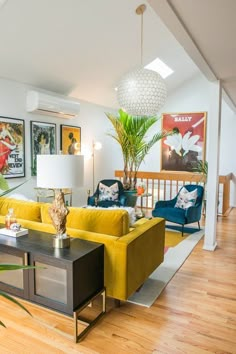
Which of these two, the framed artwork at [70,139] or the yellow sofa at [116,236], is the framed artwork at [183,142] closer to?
the framed artwork at [70,139]

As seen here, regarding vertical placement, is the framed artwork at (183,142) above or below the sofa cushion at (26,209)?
above

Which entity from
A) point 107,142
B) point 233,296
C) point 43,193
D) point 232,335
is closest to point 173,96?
point 107,142

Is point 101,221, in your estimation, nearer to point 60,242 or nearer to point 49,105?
point 60,242

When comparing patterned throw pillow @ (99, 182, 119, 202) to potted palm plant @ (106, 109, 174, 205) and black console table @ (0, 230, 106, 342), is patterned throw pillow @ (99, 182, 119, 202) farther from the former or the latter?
black console table @ (0, 230, 106, 342)

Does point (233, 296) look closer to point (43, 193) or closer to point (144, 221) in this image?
point (144, 221)

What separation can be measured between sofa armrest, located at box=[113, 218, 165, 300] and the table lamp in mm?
469

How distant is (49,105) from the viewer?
5.07 m

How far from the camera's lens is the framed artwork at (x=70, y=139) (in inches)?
230

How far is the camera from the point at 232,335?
219 centimetres

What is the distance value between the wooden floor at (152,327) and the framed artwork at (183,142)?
4.43 meters

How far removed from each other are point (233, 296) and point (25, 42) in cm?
408

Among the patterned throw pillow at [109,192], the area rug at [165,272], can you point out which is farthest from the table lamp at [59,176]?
the patterned throw pillow at [109,192]

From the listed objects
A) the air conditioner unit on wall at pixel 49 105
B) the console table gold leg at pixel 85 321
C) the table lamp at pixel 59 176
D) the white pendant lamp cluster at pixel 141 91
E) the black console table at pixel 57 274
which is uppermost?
the air conditioner unit on wall at pixel 49 105

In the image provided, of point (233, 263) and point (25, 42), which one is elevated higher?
point (25, 42)
